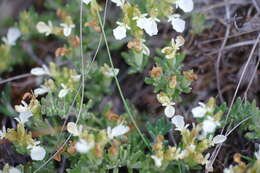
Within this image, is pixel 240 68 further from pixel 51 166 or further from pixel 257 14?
pixel 51 166

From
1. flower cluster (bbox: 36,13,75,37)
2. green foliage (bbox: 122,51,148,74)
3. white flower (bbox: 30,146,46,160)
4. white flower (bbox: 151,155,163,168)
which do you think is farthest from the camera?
flower cluster (bbox: 36,13,75,37)

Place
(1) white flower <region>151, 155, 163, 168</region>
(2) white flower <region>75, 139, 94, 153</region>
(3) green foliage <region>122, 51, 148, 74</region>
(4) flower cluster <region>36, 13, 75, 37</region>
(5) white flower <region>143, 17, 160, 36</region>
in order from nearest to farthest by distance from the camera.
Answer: (2) white flower <region>75, 139, 94, 153</region>
(1) white flower <region>151, 155, 163, 168</region>
(5) white flower <region>143, 17, 160, 36</region>
(3) green foliage <region>122, 51, 148, 74</region>
(4) flower cluster <region>36, 13, 75, 37</region>

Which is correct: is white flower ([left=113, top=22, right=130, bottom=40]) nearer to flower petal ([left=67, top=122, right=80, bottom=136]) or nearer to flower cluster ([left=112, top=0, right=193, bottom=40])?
flower cluster ([left=112, top=0, right=193, bottom=40])

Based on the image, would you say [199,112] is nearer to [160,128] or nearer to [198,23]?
[160,128]

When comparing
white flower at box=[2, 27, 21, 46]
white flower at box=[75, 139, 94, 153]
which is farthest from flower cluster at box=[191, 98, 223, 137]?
white flower at box=[2, 27, 21, 46]

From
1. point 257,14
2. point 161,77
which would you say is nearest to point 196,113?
point 161,77

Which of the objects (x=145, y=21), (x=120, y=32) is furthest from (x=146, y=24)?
(x=120, y=32)
